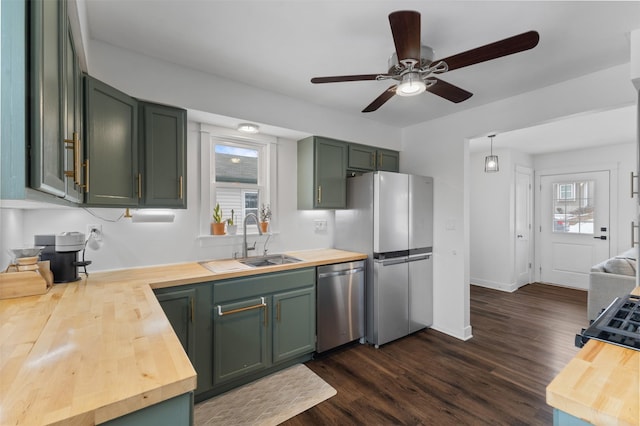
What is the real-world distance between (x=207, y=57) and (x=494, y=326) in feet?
13.7

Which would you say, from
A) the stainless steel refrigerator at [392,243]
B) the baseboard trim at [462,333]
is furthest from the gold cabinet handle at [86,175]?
the baseboard trim at [462,333]

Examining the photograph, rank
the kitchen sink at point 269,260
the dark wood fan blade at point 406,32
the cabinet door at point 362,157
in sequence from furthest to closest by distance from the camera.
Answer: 1. the cabinet door at point 362,157
2. the kitchen sink at point 269,260
3. the dark wood fan blade at point 406,32

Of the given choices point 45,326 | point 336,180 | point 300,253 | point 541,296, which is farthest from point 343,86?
point 541,296

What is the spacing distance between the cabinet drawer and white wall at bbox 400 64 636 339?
173 centimetres

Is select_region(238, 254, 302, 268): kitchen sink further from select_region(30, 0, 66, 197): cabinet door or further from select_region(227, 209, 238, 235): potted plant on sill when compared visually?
select_region(30, 0, 66, 197): cabinet door

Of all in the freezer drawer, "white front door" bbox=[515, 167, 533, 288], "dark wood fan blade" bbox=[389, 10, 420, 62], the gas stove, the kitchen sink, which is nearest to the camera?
the gas stove

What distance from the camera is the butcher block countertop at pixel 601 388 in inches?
25.8

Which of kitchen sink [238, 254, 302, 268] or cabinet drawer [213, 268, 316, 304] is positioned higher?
kitchen sink [238, 254, 302, 268]

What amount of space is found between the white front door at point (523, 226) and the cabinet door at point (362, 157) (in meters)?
3.42

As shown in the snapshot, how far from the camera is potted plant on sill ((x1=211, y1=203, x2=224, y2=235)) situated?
2686 mm

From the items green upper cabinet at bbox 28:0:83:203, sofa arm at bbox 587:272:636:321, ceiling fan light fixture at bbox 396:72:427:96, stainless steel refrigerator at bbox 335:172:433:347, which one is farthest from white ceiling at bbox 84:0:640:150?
sofa arm at bbox 587:272:636:321

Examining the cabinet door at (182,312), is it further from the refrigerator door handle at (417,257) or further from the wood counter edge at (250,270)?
the refrigerator door handle at (417,257)

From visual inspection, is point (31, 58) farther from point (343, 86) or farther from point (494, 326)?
point (494, 326)

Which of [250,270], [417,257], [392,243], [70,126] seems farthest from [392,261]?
[70,126]
